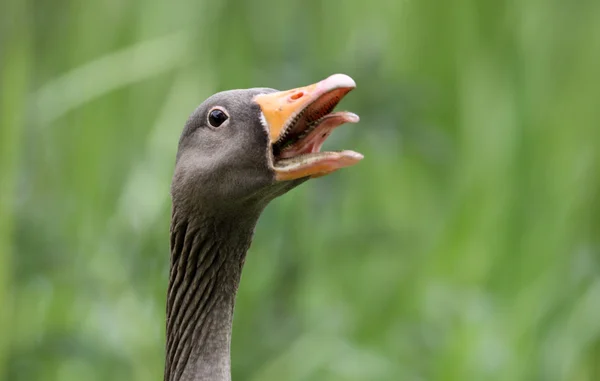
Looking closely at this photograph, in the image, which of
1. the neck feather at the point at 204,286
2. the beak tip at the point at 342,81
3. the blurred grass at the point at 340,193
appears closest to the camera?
the beak tip at the point at 342,81

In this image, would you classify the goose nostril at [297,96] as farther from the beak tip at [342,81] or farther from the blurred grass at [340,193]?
the blurred grass at [340,193]

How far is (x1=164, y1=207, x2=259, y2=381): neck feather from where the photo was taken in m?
1.99

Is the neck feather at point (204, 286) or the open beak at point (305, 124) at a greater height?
the open beak at point (305, 124)

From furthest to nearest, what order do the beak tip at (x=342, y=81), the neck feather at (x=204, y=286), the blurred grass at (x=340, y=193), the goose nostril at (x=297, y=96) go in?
1. the blurred grass at (x=340, y=193)
2. the neck feather at (x=204, y=286)
3. the goose nostril at (x=297, y=96)
4. the beak tip at (x=342, y=81)

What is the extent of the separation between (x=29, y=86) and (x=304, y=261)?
115cm

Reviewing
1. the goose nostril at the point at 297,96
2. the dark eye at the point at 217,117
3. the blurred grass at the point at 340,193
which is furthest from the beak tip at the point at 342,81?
the blurred grass at the point at 340,193

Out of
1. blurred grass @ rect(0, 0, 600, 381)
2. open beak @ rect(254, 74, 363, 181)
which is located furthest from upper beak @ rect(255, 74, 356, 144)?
blurred grass @ rect(0, 0, 600, 381)

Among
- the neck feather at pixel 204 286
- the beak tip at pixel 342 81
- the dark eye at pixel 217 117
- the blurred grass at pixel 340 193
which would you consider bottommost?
the neck feather at pixel 204 286

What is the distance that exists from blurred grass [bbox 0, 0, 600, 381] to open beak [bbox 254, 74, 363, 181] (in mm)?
1169

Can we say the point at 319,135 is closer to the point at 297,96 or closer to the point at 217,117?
the point at 297,96

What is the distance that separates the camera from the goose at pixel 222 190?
189cm

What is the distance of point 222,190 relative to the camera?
197cm

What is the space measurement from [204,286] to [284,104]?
426 millimetres

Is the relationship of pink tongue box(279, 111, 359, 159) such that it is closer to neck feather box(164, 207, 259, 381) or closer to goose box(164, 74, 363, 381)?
goose box(164, 74, 363, 381)
